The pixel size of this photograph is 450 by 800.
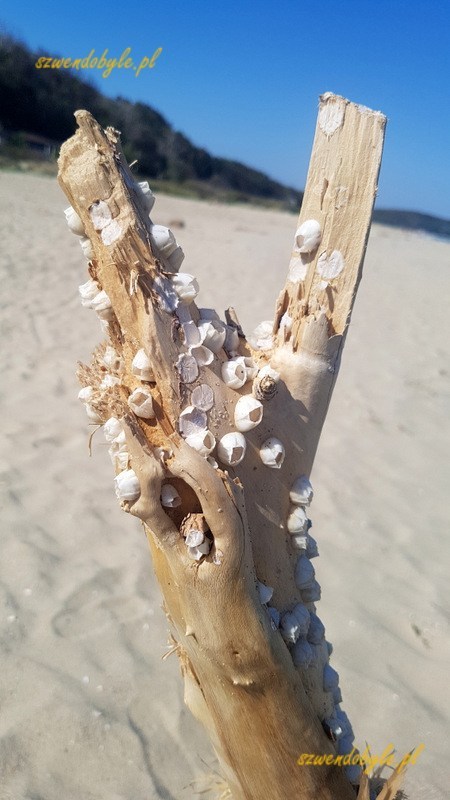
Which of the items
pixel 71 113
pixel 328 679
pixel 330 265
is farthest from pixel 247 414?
pixel 71 113

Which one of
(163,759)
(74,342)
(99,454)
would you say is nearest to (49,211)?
(74,342)

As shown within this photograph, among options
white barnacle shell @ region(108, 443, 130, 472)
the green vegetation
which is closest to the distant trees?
the green vegetation

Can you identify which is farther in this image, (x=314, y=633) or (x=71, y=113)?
(x=71, y=113)

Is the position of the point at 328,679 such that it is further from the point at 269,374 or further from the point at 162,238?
the point at 162,238

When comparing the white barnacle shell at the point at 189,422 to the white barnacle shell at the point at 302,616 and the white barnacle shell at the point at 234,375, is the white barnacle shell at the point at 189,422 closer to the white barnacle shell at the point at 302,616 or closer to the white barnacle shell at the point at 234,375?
the white barnacle shell at the point at 234,375

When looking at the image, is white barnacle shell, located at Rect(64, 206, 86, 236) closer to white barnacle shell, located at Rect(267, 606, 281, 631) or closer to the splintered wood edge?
the splintered wood edge

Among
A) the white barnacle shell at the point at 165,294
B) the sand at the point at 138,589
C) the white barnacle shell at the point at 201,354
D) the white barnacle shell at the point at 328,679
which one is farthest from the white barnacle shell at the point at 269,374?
the sand at the point at 138,589

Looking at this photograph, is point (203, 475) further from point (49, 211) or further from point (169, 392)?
point (49, 211)
